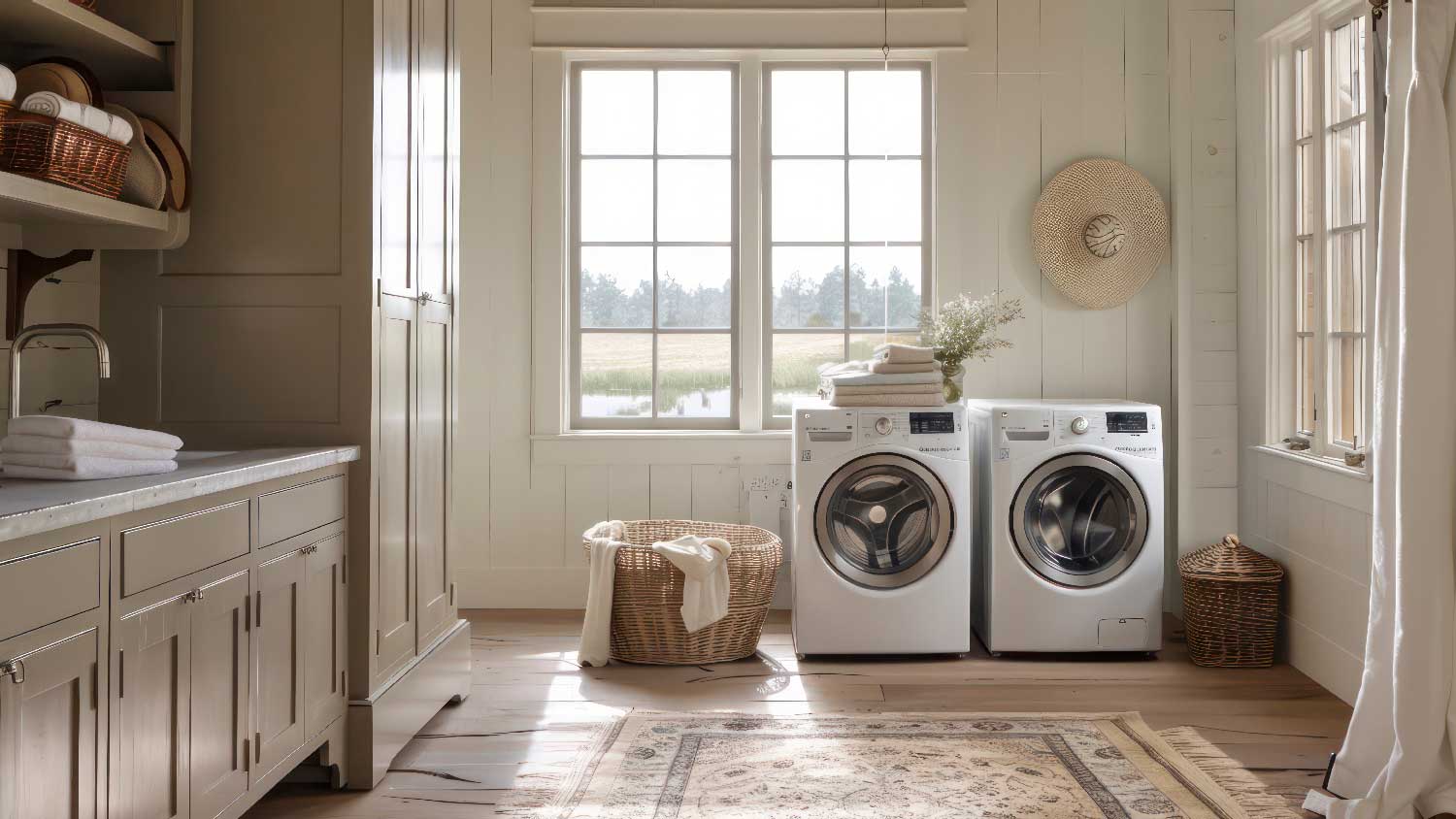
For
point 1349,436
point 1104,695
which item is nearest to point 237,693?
point 1104,695

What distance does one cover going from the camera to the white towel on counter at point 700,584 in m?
3.38

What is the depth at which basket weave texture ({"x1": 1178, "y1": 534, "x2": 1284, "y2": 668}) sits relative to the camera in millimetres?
3438

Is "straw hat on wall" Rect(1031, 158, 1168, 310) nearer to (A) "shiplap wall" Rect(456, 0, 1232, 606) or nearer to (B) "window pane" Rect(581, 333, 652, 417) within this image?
(A) "shiplap wall" Rect(456, 0, 1232, 606)

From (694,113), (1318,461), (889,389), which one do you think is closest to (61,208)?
(889,389)

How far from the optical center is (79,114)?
1.96 meters

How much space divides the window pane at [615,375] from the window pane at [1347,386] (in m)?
2.48

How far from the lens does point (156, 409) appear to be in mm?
2414

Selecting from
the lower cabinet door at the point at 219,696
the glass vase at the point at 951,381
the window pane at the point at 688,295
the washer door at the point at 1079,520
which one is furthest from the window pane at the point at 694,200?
the lower cabinet door at the point at 219,696

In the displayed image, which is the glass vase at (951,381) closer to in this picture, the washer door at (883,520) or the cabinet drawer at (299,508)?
the washer door at (883,520)

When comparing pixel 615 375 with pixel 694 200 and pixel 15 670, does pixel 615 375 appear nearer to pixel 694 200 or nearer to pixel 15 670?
pixel 694 200

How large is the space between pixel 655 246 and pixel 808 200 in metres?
0.66

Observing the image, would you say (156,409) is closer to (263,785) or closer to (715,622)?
(263,785)

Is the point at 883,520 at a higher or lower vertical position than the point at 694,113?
lower

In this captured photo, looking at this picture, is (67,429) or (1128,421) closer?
(67,429)
